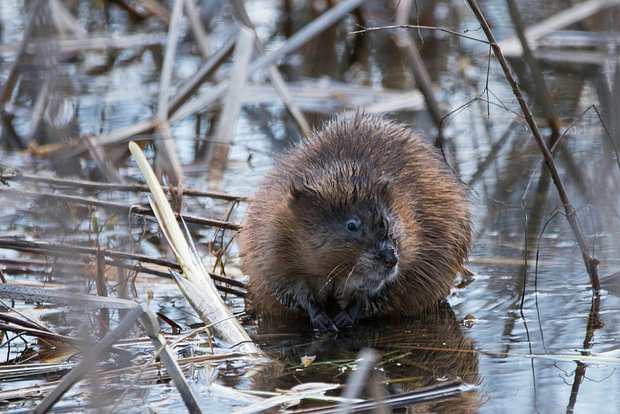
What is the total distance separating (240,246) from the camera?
4773 mm

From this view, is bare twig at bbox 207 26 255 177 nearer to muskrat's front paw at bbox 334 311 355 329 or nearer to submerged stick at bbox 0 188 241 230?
submerged stick at bbox 0 188 241 230

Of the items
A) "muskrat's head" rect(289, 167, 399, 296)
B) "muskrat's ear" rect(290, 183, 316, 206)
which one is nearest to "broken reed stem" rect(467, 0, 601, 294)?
"muskrat's head" rect(289, 167, 399, 296)

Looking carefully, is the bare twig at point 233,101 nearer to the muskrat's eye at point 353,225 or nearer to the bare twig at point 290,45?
the bare twig at point 290,45

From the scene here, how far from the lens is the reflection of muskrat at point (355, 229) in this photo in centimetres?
421

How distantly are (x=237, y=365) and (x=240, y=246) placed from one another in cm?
96

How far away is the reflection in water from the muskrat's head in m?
0.22

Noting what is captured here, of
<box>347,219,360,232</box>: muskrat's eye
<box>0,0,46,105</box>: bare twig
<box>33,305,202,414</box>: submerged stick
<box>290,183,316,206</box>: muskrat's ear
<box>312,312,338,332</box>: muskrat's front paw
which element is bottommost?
<box>33,305,202,414</box>: submerged stick

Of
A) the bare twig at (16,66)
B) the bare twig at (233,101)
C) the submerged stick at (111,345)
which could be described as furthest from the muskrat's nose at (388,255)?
the bare twig at (16,66)

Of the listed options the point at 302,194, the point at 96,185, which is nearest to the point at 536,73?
the point at 302,194

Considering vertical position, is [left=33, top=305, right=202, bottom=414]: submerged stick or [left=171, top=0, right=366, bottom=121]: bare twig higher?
[left=171, top=0, right=366, bottom=121]: bare twig

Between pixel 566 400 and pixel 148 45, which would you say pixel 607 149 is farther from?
pixel 148 45

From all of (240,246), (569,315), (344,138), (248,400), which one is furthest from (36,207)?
(569,315)

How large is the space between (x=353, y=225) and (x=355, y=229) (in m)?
0.02

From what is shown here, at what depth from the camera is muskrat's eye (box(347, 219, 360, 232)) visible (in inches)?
165
